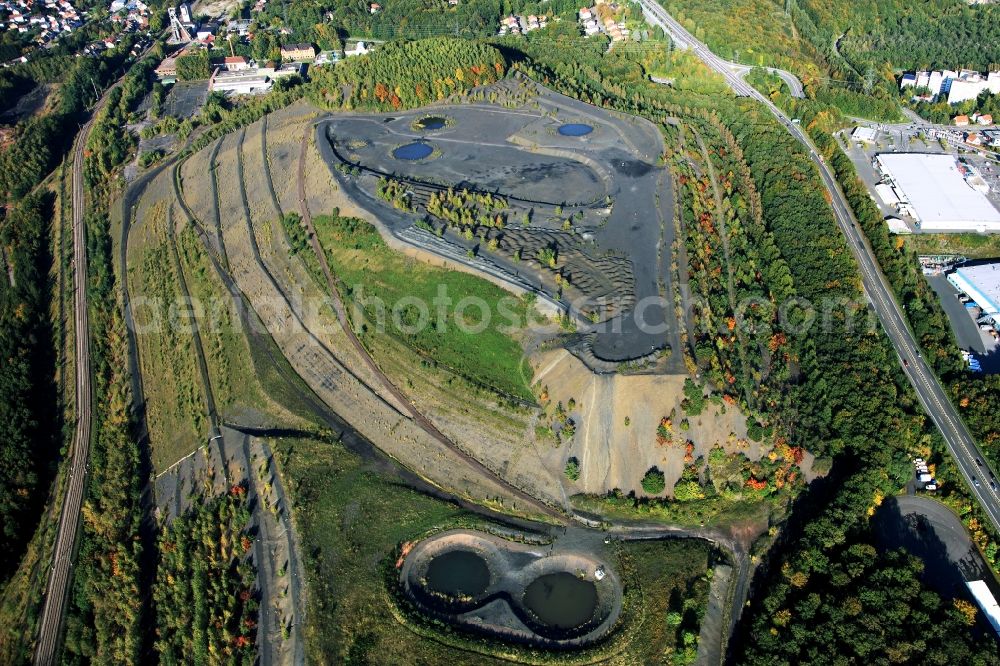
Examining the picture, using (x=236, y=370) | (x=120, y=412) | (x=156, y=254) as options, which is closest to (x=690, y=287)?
(x=236, y=370)

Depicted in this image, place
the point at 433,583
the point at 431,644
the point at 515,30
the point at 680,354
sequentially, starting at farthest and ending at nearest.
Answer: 1. the point at 515,30
2. the point at 680,354
3. the point at 433,583
4. the point at 431,644

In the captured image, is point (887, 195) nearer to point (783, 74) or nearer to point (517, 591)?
point (783, 74)

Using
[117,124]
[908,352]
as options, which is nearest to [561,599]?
[908,352]

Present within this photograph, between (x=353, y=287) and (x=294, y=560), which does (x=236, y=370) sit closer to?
(x=353, y=287)

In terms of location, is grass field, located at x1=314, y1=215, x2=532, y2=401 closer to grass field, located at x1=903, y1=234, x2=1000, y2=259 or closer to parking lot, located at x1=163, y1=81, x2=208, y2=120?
grass field, located at x1=903, y1=234, x2=1000, y2=259

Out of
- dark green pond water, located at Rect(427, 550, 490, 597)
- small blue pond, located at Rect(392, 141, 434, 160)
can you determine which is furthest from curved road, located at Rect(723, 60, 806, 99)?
dark green pond water, located at Rect(427, 550, 490, 597)

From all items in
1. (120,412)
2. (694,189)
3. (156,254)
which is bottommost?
(120,412)

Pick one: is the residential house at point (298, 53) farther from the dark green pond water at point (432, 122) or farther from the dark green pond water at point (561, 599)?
the dark green pond water at point (561, 599)
